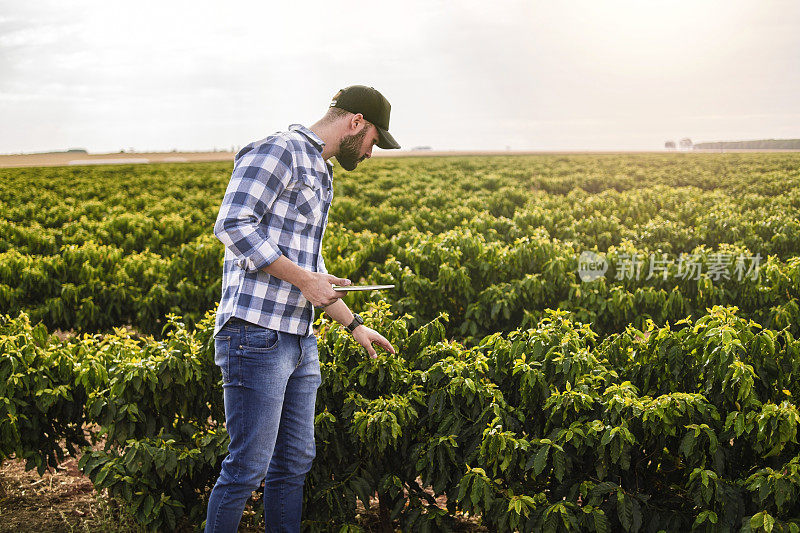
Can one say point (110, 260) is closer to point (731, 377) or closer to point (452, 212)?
point (452, 212)

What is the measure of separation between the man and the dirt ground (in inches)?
40.7

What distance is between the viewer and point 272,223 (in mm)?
2289

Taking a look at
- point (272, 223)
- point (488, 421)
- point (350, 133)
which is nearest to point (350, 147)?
point (350, 133)

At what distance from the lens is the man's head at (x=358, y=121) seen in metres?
2.43

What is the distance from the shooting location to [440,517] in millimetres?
3055

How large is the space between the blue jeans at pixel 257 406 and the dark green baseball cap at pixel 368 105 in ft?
2.86

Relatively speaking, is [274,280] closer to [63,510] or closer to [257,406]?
[257,406]

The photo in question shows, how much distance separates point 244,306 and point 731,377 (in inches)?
85.6

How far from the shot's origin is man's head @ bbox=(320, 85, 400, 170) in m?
2.43

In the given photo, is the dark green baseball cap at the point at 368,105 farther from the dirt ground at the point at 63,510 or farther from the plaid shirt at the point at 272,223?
the dirt ground at the point at 63,510

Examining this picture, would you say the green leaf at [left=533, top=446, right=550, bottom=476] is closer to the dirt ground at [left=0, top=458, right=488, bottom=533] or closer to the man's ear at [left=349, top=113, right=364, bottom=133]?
the dirt ground at [left=0, top=458, right=488, bottom=533]

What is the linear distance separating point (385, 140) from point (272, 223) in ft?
1.84

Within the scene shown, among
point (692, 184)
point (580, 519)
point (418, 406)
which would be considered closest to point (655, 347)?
point (580, 519)

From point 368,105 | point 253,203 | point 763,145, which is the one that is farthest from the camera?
point 763,145
